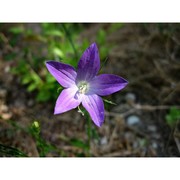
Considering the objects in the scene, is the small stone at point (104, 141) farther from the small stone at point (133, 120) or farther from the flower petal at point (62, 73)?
the flower petal at point (62, 73)

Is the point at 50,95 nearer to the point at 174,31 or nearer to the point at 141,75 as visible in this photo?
the point at 141,75

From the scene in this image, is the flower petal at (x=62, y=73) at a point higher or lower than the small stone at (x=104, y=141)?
higher

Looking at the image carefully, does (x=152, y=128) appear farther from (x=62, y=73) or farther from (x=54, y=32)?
(x=62, y=73)

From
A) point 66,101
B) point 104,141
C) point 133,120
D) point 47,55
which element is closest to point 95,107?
point 66,101

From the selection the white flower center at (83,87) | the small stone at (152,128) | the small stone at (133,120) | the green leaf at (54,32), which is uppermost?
the green leaf at (54,32)

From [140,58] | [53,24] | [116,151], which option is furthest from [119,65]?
[116,151]

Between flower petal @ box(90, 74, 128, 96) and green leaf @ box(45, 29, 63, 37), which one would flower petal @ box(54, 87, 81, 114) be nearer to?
flower petal @ box(90, 74, 128, 96)

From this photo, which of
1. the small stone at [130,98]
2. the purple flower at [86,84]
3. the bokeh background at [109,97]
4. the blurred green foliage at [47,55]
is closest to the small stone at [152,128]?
the bokeh background at [109,97]

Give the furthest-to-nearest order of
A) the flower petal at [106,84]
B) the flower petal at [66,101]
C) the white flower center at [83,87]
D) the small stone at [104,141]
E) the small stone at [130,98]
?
the small stone at [130,98] → the small stone at [104,141] → the white flower center at [83,87] → the flower petal at [106,84] → the flower petal at [66,101]
